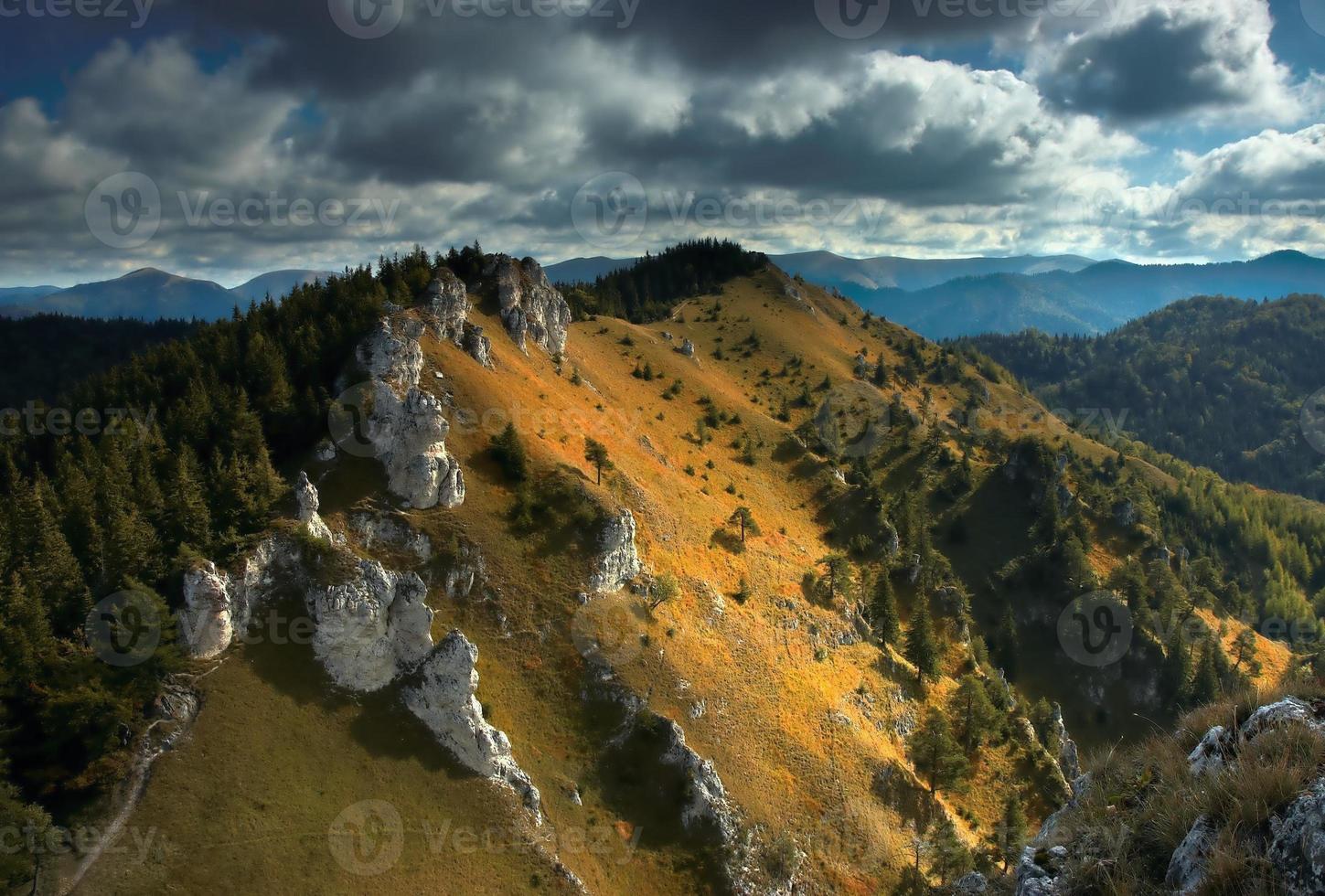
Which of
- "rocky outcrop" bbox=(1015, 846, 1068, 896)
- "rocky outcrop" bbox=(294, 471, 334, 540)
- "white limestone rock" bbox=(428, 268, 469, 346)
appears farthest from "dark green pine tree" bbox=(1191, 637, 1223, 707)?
"rocky outcrop" bbox=(294, 471, 334, 540)

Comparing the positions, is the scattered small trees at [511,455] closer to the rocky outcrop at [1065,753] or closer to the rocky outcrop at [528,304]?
the rocky outcrop at [528,304]

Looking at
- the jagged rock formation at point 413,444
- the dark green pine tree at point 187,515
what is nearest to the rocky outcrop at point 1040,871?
the jagged rock formation at point 413,444

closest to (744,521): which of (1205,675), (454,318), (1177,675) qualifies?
(454,318)

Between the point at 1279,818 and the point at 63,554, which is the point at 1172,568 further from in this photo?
the point at 63,554

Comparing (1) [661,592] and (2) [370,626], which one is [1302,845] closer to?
(2) [370,626]

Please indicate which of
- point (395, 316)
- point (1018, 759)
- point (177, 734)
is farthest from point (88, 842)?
point (1018, 759)
